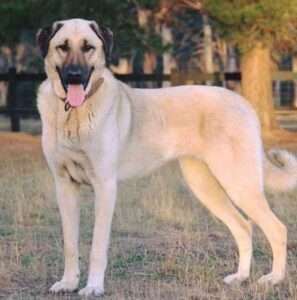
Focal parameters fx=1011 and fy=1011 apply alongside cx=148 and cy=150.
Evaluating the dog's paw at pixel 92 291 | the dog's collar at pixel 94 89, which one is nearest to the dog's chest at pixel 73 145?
the dog's collar at pixel 94 89

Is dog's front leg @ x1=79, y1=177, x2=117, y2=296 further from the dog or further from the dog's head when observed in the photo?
the dog's head

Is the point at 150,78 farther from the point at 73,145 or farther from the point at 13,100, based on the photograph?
the point at 73,145

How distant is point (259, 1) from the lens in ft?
57.3

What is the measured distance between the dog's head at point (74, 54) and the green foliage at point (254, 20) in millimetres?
10938

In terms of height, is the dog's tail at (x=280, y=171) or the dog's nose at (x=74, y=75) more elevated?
the dog's nose at (x=74, y=75)

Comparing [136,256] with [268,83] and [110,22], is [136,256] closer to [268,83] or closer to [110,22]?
[110,22]

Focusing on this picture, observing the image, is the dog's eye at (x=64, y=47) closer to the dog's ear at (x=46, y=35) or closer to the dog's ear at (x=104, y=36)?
the dog's ear at (x=46, y=35)

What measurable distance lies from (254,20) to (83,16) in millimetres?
3174

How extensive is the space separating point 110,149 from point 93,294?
38.2 inches

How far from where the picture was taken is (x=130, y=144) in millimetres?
7117

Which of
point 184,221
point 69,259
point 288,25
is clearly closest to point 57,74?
point 69,259

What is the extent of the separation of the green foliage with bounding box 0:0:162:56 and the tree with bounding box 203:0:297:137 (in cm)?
149

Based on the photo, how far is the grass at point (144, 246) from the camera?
6.84 m

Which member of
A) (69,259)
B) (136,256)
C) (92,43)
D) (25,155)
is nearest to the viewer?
(92,43)
